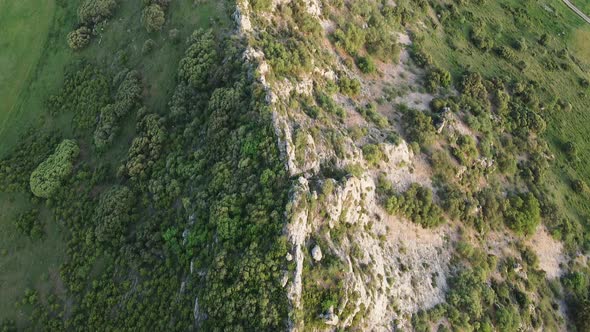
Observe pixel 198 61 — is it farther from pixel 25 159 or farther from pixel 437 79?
pixel 437 79

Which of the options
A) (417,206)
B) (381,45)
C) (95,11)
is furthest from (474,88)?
(95,11)

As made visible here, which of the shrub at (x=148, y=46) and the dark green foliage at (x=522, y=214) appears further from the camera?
the shrub at (x=148, y=46)

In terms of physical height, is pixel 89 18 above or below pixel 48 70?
above

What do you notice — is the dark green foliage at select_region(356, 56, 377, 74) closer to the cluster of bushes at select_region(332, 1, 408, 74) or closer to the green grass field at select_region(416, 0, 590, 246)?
the cluster of bushes at select_region(332, 1, 408, 74)

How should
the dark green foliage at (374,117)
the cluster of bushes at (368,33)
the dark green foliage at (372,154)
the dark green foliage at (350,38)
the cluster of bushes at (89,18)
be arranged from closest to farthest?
the dark green foliage at (372,154) < the dark green foliage at (374,117) < the dark green foliage at (350,38) < the cluster of bushes at (368,33) < the cluster of bushes at (89,18)

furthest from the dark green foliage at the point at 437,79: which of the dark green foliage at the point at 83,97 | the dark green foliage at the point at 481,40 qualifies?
the dark green foliage at the point at 83,97

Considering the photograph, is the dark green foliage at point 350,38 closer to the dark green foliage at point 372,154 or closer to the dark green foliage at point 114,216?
the dark green foliage at point 372,154

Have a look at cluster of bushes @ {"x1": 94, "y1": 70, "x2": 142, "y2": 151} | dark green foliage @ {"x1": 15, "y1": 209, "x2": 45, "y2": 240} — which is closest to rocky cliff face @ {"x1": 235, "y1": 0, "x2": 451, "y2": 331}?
cluster of bushes @ {"x1": 94, "y1": 70, "x2": 142, "y2": 151}

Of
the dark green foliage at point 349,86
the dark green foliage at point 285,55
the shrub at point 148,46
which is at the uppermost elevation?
the dark green foliage at point 285,55
